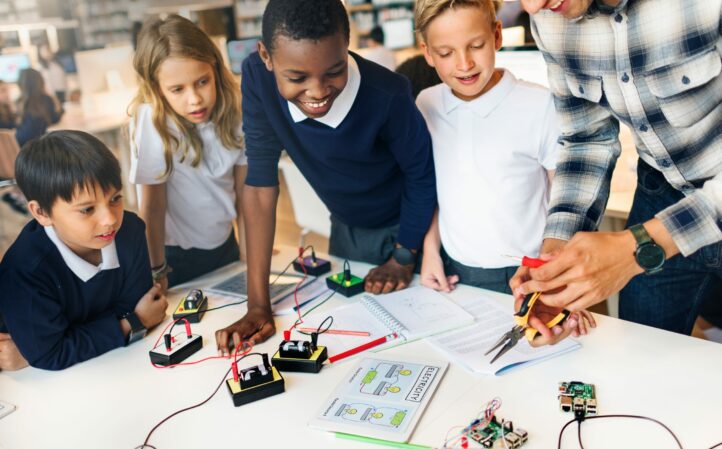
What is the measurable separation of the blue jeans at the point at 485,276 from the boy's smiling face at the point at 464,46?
458mm

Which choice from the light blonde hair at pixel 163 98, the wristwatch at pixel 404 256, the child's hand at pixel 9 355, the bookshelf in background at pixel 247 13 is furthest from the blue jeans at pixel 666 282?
the bookshelf in background at pixel 247 13

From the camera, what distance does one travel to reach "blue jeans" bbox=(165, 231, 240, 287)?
1904 mm

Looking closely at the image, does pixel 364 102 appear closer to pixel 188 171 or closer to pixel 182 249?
pixel 188 171

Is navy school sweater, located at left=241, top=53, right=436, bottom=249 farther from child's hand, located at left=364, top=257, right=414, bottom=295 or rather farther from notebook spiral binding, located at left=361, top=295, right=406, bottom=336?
notebook spiral binding, located at left=361, top=295, right=406, bottom=336

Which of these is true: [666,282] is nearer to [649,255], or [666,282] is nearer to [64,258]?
[649,255]

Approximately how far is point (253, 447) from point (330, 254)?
99 cm

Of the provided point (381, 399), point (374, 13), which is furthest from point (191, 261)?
point (374, 13)

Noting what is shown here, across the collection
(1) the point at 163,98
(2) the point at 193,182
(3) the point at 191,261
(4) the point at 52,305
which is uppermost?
(1) the point at 163,98

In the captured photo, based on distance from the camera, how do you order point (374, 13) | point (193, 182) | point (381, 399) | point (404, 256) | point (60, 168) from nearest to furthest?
point (381, 399) < point (60, 168) < point (404, 256) < point (193, 182) < point (374, 13)

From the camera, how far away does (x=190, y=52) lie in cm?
177

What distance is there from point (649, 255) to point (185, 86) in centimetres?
125

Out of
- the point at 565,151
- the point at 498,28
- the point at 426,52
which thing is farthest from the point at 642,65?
the point at 426,52

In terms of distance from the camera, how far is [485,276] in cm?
168

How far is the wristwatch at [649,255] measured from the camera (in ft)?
3.57
